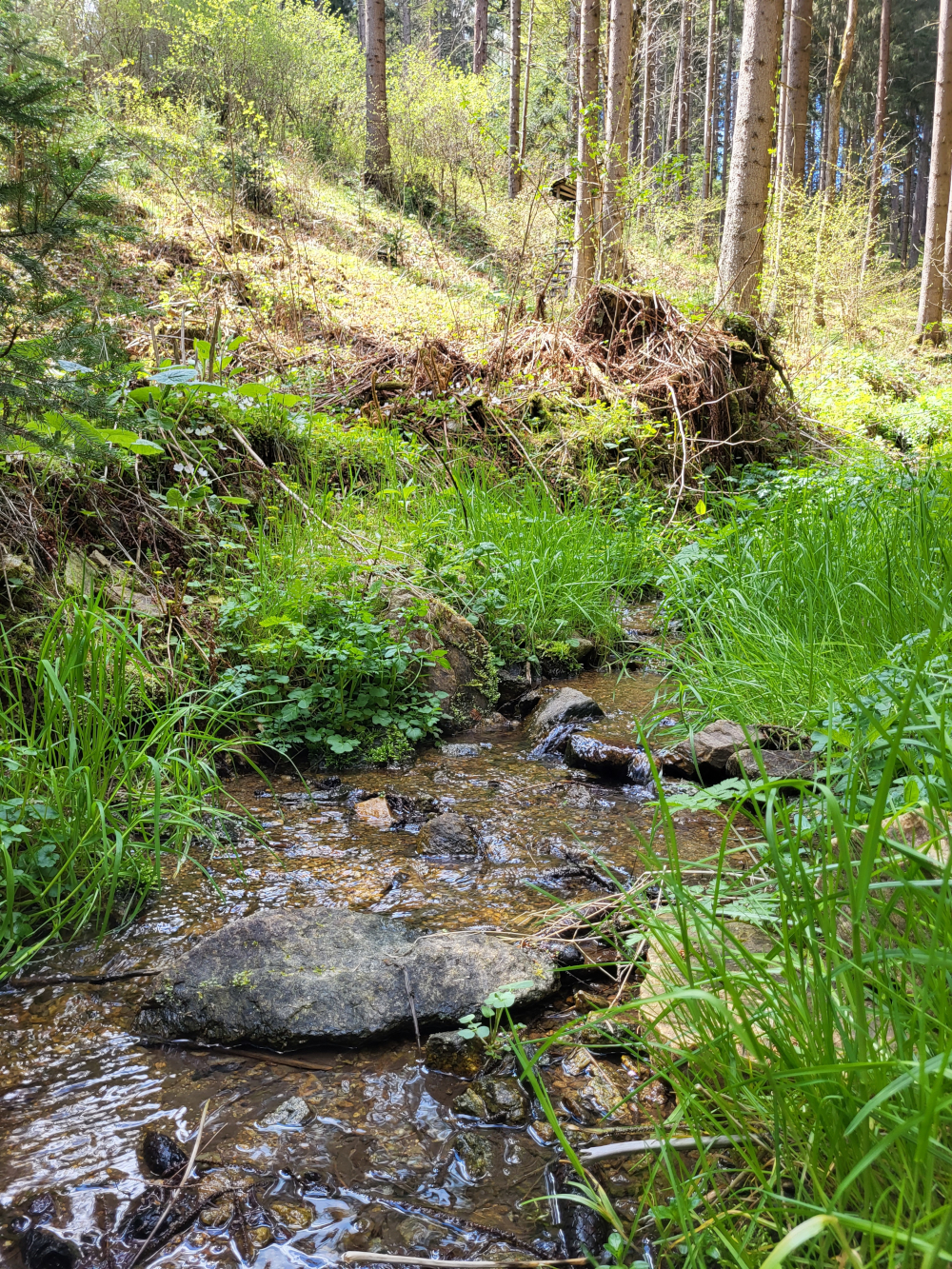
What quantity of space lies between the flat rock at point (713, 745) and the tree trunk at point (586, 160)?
6.38m

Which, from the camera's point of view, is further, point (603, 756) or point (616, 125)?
point (616, 125)

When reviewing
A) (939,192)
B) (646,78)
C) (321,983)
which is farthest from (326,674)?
(646,78)

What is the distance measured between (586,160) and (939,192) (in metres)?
9.79

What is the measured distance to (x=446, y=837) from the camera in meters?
2.78

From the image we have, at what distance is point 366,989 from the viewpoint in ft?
6.20

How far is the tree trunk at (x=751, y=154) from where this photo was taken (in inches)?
312

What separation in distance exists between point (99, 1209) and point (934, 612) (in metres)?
2.62

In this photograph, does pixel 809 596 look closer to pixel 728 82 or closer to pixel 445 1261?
pixel 445 1261

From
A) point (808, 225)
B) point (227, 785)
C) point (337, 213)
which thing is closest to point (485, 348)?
point (227, 785)

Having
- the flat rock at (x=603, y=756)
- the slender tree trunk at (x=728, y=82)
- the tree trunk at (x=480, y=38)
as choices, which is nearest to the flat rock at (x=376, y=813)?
the flat rock at (x=603, y=756)

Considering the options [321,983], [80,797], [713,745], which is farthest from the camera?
[713,745]

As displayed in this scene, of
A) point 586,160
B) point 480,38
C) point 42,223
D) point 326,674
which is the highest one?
point 480,38

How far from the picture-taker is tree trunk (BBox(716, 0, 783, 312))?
792cm

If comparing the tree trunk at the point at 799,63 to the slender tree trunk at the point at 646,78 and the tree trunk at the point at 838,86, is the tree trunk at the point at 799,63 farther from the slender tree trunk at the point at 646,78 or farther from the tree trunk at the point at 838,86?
the slender tree trunk at the point at 646,78
